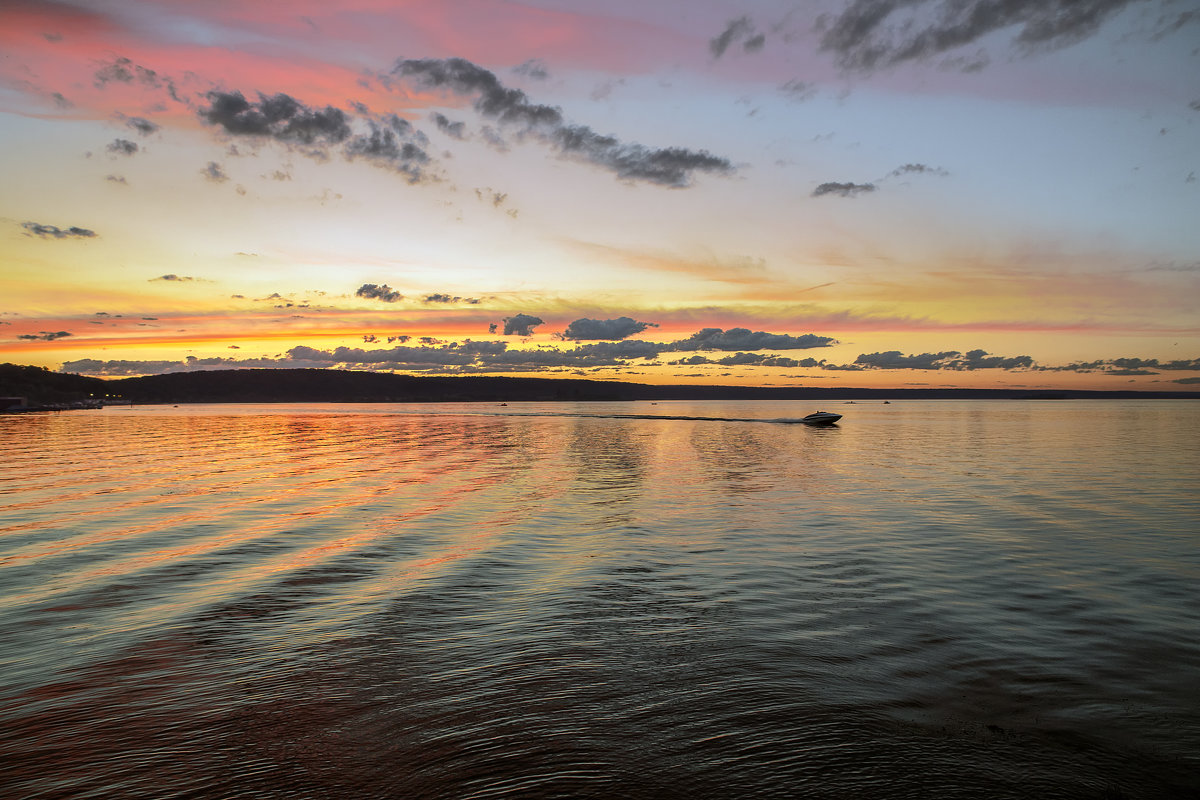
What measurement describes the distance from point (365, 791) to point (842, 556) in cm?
1733

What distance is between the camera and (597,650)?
500 inches

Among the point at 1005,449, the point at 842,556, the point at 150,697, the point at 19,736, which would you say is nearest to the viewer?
the point at 19,736

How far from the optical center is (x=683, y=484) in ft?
136

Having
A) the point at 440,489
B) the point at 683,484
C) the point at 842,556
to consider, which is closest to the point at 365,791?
the point at 842,556

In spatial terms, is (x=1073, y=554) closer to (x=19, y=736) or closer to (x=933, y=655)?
(x=933, y=655)

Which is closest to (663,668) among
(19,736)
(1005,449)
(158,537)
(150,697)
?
Answer: (150,697)

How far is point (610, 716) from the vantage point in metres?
9.74

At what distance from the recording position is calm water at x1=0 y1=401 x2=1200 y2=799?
830 centimetres

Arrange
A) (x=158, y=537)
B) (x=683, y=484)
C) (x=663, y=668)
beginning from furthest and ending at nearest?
(x=683, y=484) < (x=158, y=537) < (x=663, y=668)

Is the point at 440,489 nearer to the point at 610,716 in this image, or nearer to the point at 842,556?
the point at 842,556

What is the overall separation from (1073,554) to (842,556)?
26.0ft

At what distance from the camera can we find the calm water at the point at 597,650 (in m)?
8.30

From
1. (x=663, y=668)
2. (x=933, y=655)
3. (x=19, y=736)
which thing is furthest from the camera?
(x=933, y=655)

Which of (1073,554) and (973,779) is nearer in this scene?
(973,779)
